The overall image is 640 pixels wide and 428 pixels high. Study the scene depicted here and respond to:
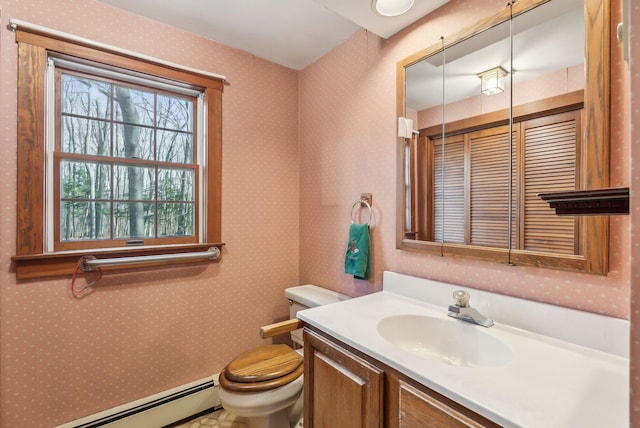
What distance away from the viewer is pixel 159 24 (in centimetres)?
167

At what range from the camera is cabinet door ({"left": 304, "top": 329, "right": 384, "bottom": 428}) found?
0.89 meters

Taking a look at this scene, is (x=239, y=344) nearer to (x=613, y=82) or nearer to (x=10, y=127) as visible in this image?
(x=10, y=127)

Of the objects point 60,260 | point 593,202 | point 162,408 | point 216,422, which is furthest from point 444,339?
point 60,260

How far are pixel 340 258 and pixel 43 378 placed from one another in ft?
5.28

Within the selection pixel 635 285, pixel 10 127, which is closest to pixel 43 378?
pixel 10 127

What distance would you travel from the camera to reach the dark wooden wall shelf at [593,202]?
1.65ft

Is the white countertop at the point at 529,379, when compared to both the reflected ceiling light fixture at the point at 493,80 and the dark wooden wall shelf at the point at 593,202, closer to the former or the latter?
the dark wooden wall shelf at the point at 593,202

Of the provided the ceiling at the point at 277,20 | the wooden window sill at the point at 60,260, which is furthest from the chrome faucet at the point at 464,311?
the wooden window sill at the point at 60,260

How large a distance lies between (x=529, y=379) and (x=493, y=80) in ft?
3.40

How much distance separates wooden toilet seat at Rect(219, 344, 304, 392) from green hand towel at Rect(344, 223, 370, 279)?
0.56 meters

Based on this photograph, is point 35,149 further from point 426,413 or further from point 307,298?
point 426,413

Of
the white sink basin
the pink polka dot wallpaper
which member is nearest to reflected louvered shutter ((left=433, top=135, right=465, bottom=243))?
the pink polka dot wallpaper

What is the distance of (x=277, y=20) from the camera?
1668 millimetres

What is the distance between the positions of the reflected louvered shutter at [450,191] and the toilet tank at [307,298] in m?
0.77
